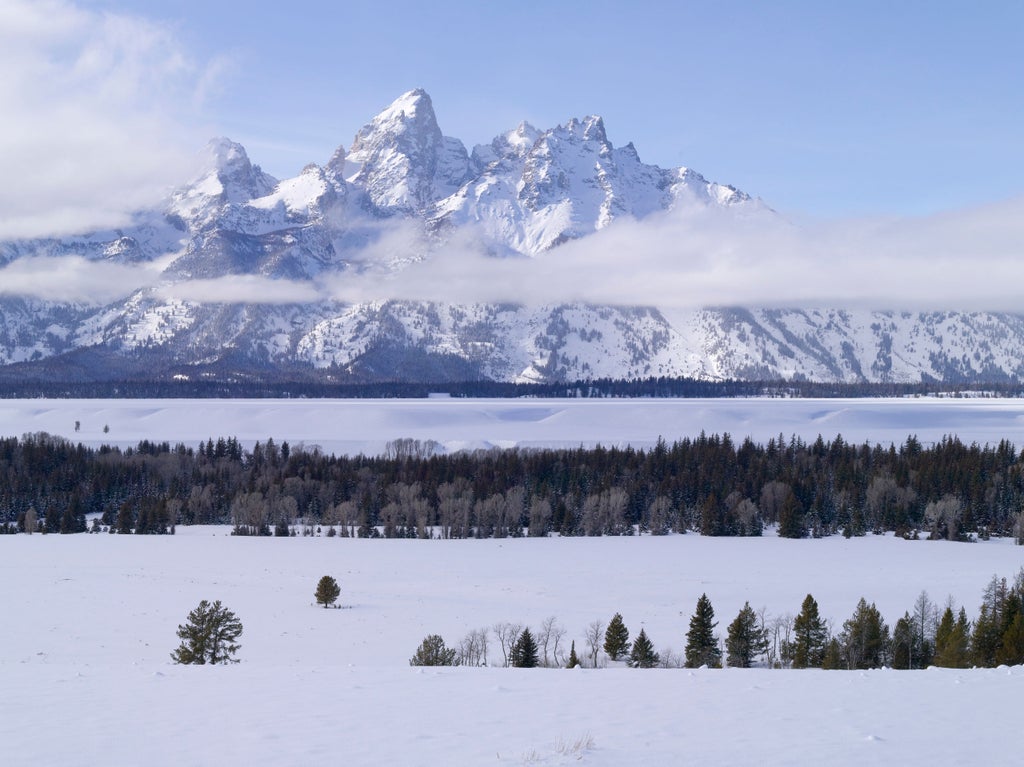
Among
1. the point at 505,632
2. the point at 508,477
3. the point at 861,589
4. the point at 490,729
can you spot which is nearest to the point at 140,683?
the point at 490,729

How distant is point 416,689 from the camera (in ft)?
69.0

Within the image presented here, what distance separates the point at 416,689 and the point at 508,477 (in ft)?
368

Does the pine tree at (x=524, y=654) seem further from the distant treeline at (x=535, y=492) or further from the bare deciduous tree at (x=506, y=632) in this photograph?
the distant treeline at (x=535, y=492)

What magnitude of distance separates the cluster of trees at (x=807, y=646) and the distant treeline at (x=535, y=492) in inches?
2435

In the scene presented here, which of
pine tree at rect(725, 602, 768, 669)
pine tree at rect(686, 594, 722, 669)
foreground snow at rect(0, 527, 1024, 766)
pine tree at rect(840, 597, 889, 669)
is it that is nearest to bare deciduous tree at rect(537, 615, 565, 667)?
foreground snow at rect(0, 527, 1024, 766)

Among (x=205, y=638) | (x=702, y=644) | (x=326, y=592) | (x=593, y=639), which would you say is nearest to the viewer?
(x=205, y=638)

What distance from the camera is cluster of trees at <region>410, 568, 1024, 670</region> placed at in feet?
128

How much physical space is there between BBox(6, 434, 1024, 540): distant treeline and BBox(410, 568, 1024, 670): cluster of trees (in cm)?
6186

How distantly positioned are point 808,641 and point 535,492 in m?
80.2

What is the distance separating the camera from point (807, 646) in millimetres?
44625

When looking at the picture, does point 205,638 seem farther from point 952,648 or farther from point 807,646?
point 952,648

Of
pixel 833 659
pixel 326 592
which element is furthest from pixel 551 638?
pixel 833 659

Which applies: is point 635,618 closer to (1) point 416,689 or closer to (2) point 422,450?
(1) point 416,689

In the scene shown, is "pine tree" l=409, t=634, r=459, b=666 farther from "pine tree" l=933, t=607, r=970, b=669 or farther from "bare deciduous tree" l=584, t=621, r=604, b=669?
"pine tree" l=933, t=607, r=970, b=669
